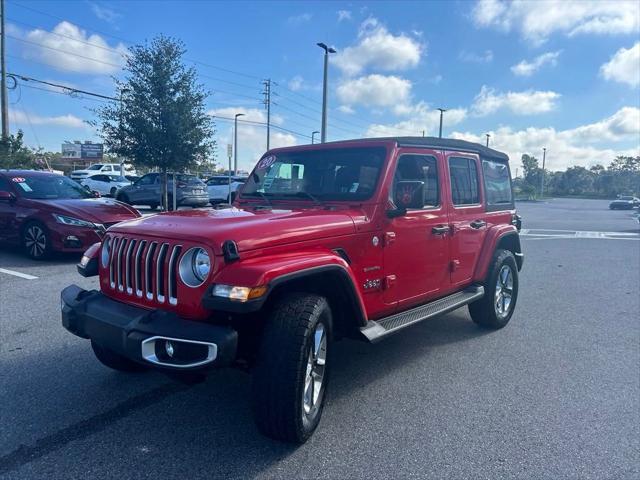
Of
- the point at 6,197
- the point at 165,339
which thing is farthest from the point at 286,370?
the point at 6,197

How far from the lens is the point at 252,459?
9.04ft

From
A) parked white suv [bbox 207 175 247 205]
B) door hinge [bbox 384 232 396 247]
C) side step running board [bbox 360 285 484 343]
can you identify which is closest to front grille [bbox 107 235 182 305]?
side step running board [bbox 360 285 484 343]

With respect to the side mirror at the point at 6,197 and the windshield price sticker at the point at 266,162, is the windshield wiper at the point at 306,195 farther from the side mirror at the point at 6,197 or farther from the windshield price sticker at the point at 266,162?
the side mirror at the point at 6,197

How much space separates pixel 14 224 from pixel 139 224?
21.3 feet

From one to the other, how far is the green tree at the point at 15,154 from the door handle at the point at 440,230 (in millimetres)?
21900

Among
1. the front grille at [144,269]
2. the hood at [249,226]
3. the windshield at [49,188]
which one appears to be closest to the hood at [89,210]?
the windshield at [49,188]

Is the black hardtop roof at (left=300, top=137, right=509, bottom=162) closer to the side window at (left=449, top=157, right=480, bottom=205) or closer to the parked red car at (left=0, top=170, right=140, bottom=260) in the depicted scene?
the side window at (left=449, top=157, right=480, bottom=205)

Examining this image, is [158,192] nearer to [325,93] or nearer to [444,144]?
[325,93]

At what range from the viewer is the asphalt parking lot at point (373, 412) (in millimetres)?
2730

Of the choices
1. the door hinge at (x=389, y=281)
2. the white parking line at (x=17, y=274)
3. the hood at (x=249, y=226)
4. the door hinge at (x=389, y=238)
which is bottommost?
the white parking line at (x=17, y=274)

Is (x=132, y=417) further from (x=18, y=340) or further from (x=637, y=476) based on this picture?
(x=637, y=476)

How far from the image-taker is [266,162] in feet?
15.4

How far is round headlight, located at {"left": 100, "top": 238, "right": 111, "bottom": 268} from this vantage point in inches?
Result: 133

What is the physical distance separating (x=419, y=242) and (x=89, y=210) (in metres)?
6.37
